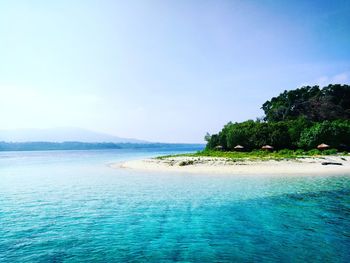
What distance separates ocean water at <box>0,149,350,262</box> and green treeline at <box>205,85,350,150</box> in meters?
35.5

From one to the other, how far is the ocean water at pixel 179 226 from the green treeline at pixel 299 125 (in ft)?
116

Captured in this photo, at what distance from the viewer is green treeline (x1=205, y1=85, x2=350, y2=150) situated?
54281mm

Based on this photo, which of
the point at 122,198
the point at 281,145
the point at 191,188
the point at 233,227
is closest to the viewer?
the point at 233,227

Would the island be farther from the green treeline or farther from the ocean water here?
the ocean water

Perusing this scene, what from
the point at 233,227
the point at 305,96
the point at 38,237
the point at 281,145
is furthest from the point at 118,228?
the point at 305,96

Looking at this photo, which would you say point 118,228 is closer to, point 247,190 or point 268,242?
point 268,242

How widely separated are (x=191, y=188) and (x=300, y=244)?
1431 cm

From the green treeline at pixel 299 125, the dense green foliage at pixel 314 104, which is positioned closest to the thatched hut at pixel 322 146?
the green treeline at pixel 299 125

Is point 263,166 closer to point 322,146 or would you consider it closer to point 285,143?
point 322,146

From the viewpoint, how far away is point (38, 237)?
11.9 m

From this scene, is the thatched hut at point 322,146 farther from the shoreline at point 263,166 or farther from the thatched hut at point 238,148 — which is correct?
the thatched hut at point 238,148

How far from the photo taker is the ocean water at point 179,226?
32.2ft

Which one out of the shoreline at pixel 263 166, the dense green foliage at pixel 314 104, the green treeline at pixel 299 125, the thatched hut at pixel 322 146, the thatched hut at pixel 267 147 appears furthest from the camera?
the dense green foliage at pixel 314 104

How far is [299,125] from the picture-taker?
59.9 m
